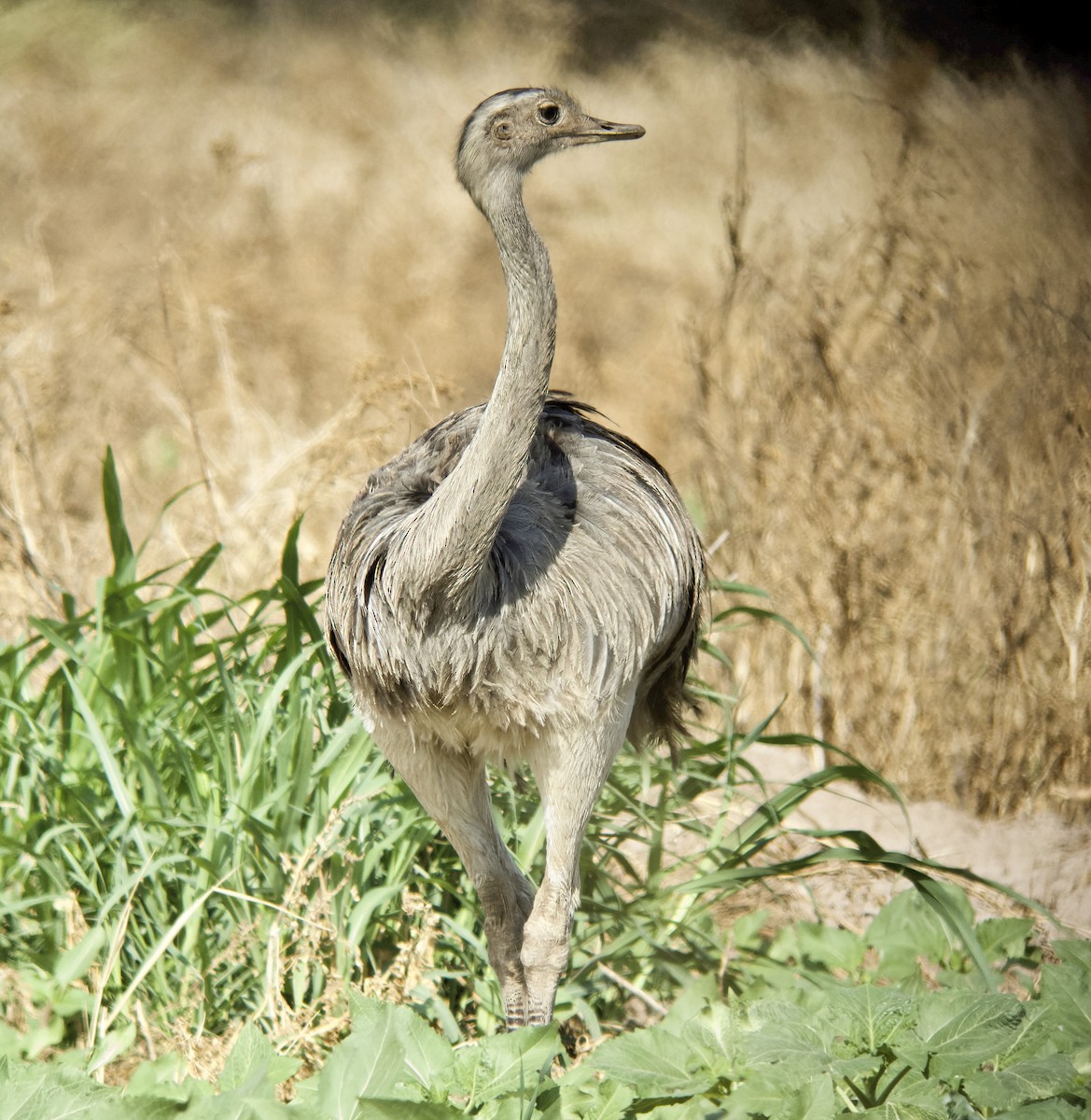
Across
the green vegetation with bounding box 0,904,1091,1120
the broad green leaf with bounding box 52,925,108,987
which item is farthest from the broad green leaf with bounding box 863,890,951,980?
the broad green leaf with bounding box 52,925,108,987

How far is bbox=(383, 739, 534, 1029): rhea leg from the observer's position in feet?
9.43

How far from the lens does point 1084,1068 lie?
2557mm

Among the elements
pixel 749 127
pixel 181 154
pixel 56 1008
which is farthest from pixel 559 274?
pixel 56 1008

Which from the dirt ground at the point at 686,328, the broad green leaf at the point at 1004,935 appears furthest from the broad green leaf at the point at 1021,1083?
the dirt ground at the point at 686,328

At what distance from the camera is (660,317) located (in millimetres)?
9156

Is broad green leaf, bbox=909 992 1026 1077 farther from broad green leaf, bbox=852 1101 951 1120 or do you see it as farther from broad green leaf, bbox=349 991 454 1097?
broad green leaf, bbox=349 991 454 1097

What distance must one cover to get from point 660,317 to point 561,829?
22.1 ft

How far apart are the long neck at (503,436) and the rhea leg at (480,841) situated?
1.64 feet

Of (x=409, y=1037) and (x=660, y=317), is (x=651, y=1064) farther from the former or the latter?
(x=660, y=317)

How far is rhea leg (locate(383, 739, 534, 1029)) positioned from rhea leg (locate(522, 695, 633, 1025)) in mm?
137

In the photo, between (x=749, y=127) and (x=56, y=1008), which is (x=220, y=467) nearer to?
(x=56, y=1008)

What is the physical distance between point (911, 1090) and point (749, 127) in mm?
6689

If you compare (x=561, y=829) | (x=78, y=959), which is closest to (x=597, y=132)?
(x=561, y=829)

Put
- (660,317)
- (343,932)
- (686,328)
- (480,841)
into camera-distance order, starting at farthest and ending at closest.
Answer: (660,317)
(686,328)
(343,932)
(480,841)
